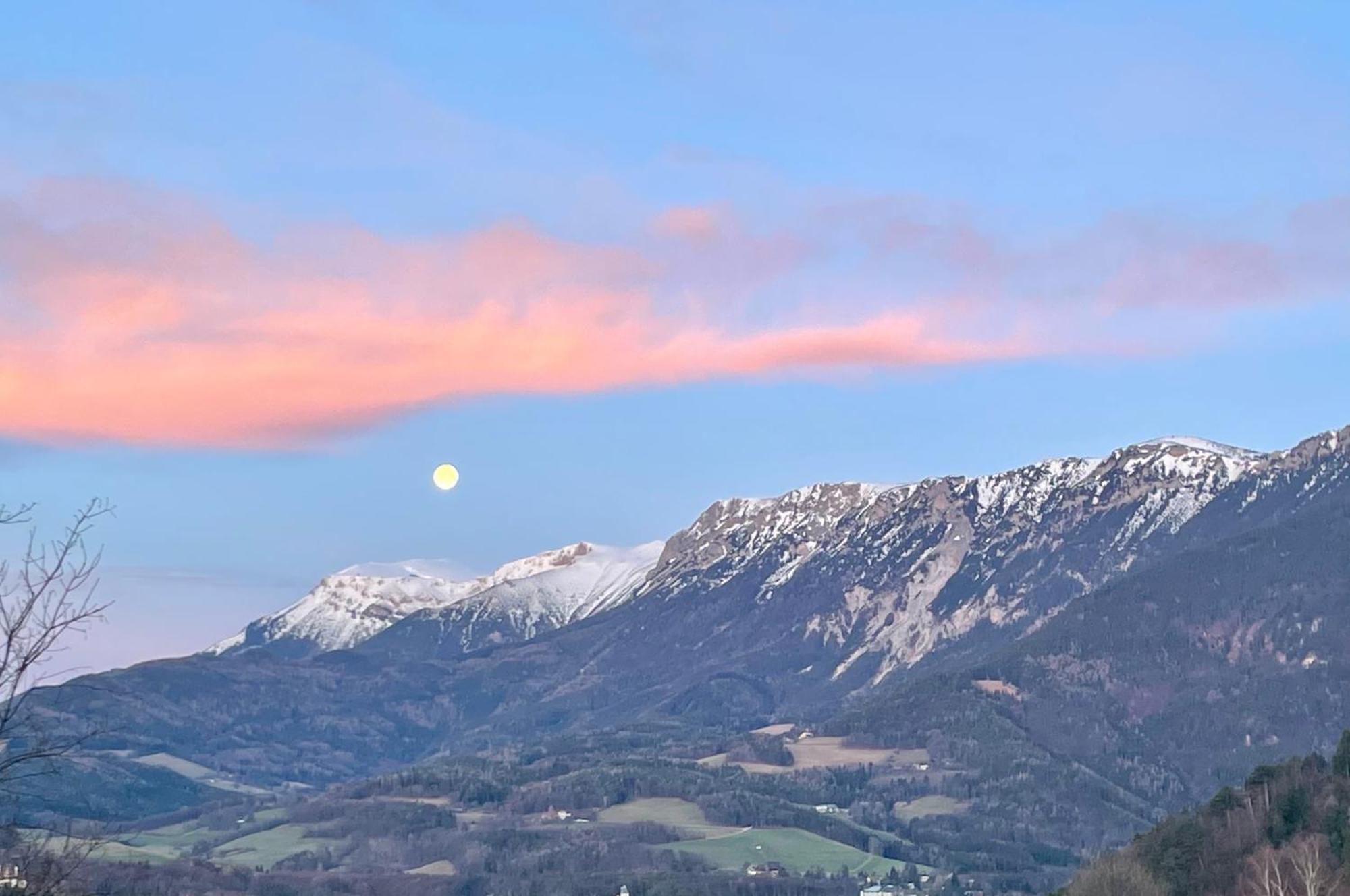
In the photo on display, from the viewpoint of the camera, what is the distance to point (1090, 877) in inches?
7859

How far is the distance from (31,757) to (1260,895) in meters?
157

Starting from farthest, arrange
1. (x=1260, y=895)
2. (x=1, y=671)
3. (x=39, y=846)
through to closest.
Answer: (x=1260, y=895) → (x=39, y=846) → (x=1, y=671)

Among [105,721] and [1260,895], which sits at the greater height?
[105,721]

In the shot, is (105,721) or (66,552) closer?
(66,552)

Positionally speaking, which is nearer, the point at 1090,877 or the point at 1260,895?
the point at 1260,895

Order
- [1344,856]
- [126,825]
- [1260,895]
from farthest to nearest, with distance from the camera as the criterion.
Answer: [1344,856]
[1260,895]
[126,825]

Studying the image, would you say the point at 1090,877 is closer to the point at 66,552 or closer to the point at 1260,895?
the point at 1260,895

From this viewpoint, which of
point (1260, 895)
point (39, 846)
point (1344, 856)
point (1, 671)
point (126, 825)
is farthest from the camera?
point (1344, 856)

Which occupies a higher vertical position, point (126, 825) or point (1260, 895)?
point (126, 825)

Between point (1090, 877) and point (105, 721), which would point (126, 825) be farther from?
point (1090, 877)

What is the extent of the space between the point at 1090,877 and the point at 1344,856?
24594 mm

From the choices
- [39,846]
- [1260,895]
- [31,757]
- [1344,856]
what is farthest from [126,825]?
[1344,856]

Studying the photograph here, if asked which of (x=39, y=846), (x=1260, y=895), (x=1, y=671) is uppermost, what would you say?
(x=1, y=671)

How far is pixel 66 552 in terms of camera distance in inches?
1344
